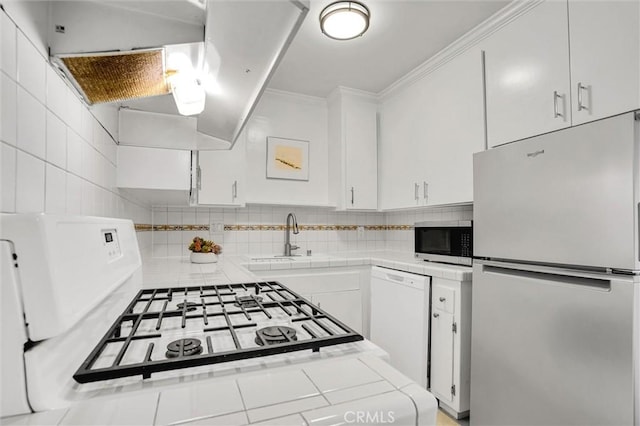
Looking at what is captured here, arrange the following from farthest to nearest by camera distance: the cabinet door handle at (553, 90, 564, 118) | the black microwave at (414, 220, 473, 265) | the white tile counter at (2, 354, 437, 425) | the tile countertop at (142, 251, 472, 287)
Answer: the black microwave at (414, 220, 473, 265) → the cabinet door handle at (553, 90, 564, 118) → the tile countertop at (142, 251, 472, 287) → the white tile counter at (2, 354, 437, 425)

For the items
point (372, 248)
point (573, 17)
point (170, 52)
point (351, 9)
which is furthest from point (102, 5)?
point (372, 248)

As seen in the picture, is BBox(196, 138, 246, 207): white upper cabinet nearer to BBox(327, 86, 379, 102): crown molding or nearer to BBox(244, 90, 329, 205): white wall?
BBox(244, 90, 329, 205): white wall

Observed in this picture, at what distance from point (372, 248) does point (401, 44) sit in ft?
6.21

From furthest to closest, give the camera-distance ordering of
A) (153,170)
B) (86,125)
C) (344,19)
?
1. (344,19)
2. (153,170)
3. (86,125)

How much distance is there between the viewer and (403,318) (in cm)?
217

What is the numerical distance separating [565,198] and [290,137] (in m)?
2.19

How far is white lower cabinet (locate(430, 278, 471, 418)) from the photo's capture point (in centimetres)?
180

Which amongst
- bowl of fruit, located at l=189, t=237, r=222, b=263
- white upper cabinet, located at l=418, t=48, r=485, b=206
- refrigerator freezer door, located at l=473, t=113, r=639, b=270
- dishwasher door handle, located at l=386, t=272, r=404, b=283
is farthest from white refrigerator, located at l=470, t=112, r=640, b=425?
bowl of fruit, located at l=189, t=237, r=222, b=263

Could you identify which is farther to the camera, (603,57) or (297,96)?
(297,96)

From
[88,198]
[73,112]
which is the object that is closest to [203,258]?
[88,198]

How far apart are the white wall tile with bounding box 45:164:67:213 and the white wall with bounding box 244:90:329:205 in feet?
6.24

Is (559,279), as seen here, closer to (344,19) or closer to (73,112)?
(344,19)

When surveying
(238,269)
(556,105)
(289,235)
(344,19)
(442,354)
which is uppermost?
(344,19)

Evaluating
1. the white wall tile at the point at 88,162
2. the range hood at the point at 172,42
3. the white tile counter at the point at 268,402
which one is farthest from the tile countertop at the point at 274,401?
the white wall tile at the point at 88,162
